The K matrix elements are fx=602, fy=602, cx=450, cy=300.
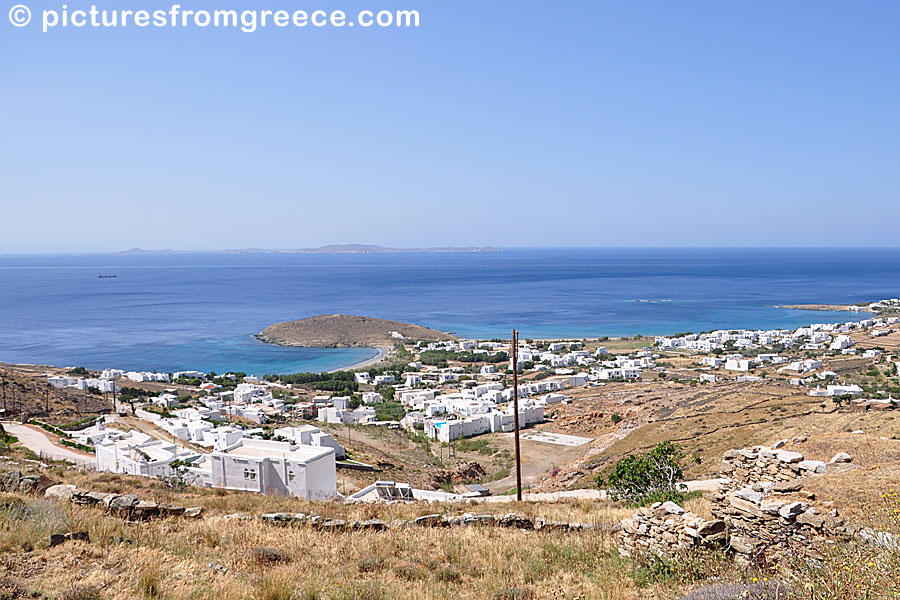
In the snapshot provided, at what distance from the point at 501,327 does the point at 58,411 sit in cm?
5635

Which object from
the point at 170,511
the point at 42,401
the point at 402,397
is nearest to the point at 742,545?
the point at 170,511

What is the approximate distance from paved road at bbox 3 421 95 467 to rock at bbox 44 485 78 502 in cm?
1103

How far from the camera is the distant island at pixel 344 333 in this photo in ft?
235

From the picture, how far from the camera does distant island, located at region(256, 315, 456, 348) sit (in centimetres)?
7156

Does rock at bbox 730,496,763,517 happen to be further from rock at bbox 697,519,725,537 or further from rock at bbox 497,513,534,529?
rock at bbox 497,513,534,529

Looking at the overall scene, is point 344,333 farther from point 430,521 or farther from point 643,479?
point 430,521

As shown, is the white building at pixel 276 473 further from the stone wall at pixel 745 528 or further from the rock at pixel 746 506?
the rock at pixel 746 506

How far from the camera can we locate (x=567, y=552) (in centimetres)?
708

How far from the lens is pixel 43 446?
21.3 metres

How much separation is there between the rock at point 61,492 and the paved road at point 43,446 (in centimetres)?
1103

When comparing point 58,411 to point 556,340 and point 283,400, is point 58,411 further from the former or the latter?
point 556,340

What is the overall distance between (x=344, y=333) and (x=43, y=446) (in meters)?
53.4

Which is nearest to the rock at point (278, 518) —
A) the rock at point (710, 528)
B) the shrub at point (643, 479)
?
the rock at point (710, 528)

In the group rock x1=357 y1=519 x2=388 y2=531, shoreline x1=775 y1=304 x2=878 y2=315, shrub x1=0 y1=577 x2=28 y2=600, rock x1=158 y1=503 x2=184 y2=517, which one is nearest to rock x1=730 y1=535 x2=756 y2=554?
rock x1=357 y1=519 x2=388 y2=531
